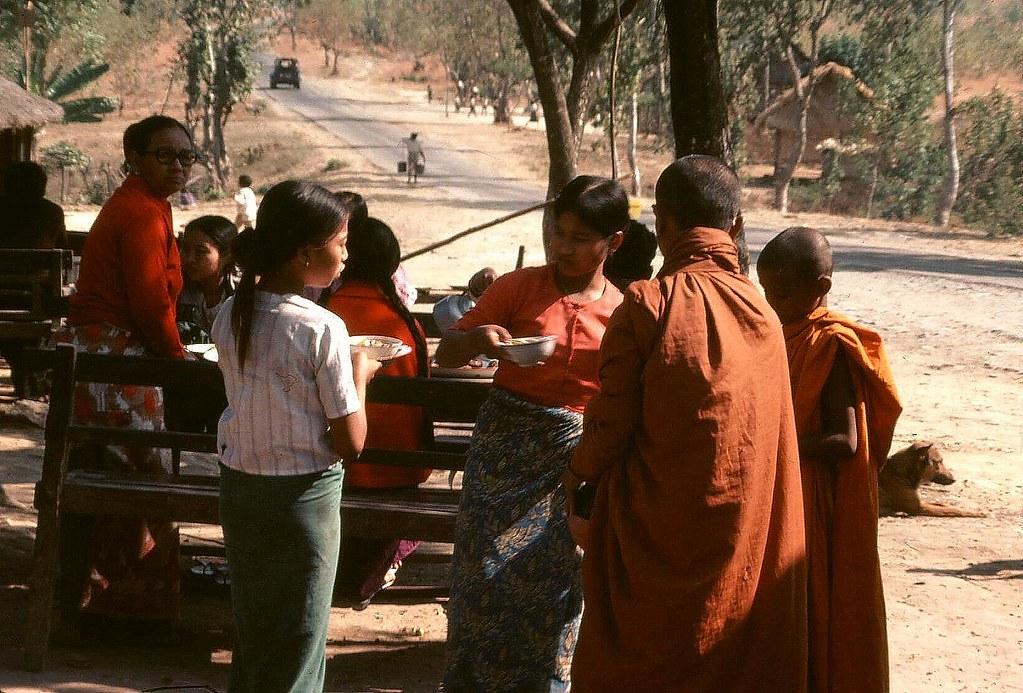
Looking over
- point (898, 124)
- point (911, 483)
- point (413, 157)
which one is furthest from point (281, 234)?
point (898, 124)

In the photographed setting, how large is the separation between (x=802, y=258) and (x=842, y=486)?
58 cm

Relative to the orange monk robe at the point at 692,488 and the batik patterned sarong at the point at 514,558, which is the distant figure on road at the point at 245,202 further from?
the orange monk robe at the point at 692,488

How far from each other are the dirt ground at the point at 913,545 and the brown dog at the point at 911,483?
16 centimetres

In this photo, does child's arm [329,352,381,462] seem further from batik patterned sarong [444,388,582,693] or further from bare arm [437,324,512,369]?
batik patterned sarong [444,388,582,693]

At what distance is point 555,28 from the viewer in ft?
32.1

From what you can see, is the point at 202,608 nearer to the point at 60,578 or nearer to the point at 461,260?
the point at 60,578

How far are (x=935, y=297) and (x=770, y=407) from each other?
1574 centimetres

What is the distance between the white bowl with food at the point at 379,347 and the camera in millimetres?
3213

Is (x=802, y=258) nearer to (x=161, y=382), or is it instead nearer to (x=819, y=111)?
(x=161, y=382)

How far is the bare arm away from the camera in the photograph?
3213mm

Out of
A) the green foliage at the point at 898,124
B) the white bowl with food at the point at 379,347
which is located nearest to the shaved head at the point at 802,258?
the white bowl with food at the point at 379,347

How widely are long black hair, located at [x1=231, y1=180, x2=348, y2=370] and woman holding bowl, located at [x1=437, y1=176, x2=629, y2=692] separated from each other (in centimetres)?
54

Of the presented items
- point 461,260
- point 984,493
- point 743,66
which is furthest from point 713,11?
point 743,66

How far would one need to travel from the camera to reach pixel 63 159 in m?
36.3
